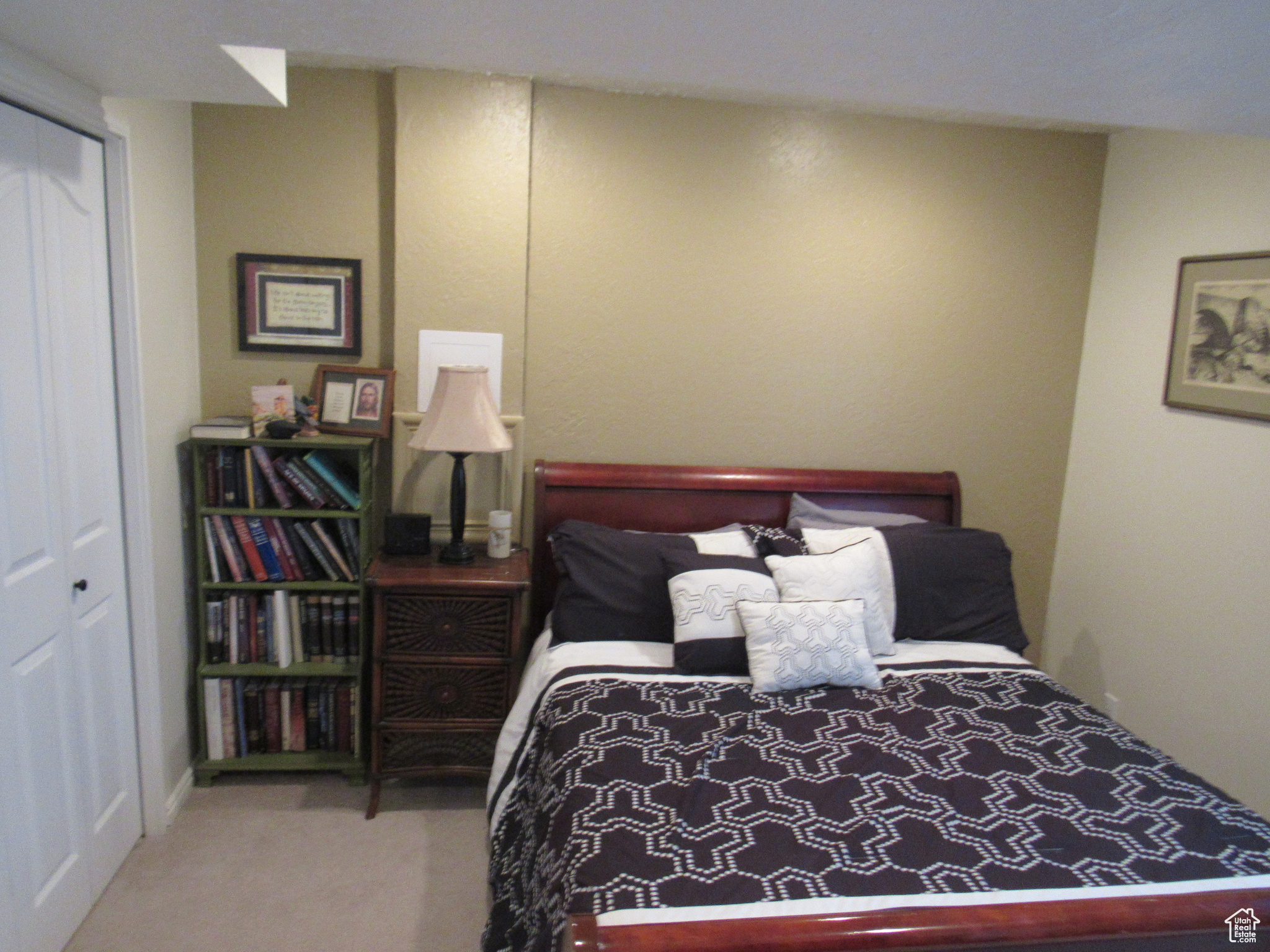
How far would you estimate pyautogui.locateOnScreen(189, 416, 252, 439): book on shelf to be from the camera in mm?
2666

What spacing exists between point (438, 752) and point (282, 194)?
1.95 metres

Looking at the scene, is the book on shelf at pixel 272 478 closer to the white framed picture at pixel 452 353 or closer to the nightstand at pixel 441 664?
the nightstand at pixel 441 664

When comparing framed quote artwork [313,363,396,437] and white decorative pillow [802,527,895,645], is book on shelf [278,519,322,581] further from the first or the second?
white decorative pillow [802,527,895,645]

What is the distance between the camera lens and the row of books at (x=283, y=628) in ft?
9.25

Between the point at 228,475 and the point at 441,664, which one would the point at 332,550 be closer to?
the point at 228,475

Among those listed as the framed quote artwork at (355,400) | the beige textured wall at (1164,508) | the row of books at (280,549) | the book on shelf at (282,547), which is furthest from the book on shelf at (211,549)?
the beige textured wall at (1164,508)

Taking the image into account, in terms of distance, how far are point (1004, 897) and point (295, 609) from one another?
7.47 feet

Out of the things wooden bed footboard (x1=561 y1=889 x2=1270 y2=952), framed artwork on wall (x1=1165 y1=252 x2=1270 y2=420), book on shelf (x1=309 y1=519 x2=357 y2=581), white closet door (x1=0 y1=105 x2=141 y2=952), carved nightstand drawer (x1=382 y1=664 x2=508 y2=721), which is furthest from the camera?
book on shelf (x1=309 y1=519 x2=357 y2=581)

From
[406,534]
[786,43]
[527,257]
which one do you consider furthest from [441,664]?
[786,43]

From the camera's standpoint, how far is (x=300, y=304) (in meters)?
2.92

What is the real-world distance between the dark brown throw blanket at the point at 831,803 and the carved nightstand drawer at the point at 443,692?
0.38 metres

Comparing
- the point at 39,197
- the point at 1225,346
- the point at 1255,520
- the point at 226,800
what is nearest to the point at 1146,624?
the point at 1255,520

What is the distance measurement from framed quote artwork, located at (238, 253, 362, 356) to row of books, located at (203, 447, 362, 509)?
40 centimetres

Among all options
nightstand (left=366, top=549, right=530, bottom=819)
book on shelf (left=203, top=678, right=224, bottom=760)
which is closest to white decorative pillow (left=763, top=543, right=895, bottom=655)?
nightstand (left=366, top=549, right=530, bottom=819)
